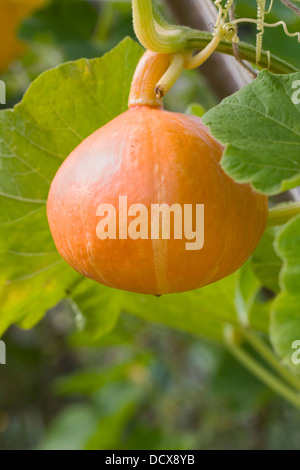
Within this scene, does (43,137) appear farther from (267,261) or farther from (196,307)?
(196,307)

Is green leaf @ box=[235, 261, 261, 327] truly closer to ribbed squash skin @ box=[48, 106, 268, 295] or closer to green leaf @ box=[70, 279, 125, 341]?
green leaf @ box=[70, 279, 125, 341]

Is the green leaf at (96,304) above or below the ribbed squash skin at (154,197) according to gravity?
below

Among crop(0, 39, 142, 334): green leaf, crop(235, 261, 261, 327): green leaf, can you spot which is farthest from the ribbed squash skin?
crop(235, 261, 261, 327): green leaf

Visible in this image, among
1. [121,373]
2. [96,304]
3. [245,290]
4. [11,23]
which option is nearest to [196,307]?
[245,290]

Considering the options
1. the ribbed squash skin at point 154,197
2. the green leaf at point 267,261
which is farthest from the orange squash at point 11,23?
the ribbed squash skin at point 154,197

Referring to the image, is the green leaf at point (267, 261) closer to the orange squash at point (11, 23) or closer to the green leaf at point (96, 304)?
the green leaf at point (96, 304)
